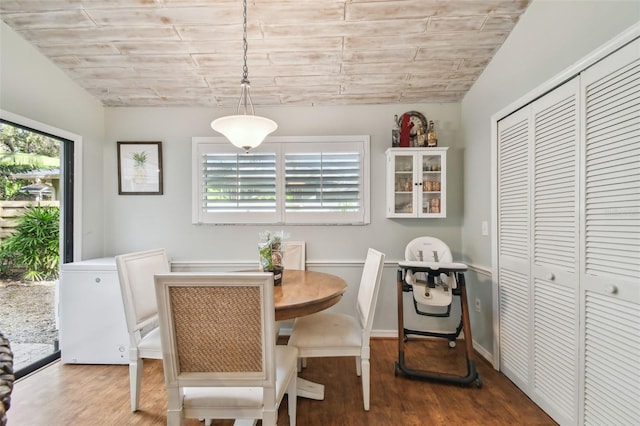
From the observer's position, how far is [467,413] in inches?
68.2

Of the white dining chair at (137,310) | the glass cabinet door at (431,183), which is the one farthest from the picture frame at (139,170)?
the glass cabinet door at (431,183)

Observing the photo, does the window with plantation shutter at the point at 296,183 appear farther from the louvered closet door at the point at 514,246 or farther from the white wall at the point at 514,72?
the louvered closet door at the point at 514,246

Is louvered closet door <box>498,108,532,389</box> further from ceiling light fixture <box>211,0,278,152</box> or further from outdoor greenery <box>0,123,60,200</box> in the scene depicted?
outdoor greenery <box>0,123,60,200</box>

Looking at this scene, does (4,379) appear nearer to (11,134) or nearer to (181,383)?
(181,383)

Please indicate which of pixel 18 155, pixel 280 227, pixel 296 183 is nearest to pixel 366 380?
pixel 280 227

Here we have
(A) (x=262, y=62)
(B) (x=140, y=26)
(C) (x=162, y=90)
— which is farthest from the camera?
(C) (x=162, y=90)

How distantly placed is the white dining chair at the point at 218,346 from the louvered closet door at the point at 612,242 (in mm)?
1549

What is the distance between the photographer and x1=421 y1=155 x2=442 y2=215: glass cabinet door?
8.64 feet

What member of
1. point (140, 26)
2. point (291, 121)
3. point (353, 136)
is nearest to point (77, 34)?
point (140, 26)

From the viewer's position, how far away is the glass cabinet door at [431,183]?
2633 millimetres

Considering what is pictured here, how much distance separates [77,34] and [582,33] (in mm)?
3274

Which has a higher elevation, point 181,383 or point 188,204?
point 188,204

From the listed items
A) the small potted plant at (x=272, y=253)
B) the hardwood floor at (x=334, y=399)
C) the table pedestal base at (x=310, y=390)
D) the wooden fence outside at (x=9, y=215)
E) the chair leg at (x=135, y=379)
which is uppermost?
the wooden fence outside at (x=9, y=215)

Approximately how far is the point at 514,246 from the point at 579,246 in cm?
55
